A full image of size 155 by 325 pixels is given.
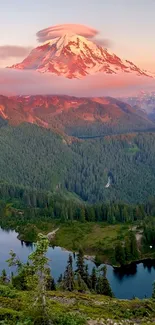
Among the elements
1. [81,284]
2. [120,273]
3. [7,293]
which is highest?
[7,293]

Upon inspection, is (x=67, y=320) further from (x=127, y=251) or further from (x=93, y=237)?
(x=93, y=237)

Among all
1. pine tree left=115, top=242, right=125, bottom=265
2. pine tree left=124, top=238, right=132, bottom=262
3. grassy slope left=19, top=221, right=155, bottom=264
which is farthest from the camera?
grassy slope left=19, top=221, right=155, bottom=264

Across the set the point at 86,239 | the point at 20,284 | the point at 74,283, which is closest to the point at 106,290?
the point at 74,283

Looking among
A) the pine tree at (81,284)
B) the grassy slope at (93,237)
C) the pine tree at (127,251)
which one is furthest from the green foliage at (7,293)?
the pine tree at (127,251)

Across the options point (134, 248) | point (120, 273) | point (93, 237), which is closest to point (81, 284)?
point (120, 273)

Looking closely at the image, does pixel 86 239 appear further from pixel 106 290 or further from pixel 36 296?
pixel 36 296

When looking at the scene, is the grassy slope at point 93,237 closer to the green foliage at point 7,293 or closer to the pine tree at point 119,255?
the pine tree at point 119,255

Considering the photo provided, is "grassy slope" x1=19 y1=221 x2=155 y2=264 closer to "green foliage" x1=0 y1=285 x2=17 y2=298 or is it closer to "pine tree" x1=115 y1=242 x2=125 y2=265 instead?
"pine tree" x1=115 y1=242 x2=125 y2=265

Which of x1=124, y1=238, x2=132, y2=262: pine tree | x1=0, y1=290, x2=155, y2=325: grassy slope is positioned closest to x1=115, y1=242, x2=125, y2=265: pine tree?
x1=124, y1=238, x2=132, y2=262: pine tree
